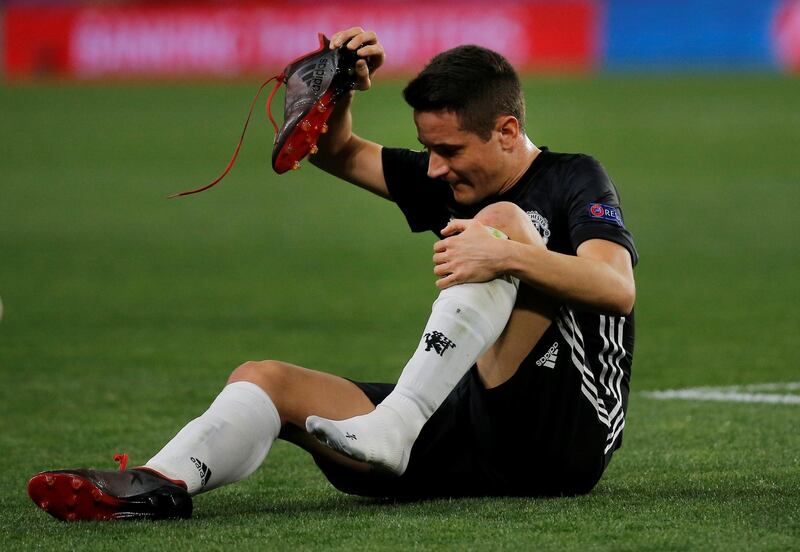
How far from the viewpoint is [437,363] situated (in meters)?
3.64

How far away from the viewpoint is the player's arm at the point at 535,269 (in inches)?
141

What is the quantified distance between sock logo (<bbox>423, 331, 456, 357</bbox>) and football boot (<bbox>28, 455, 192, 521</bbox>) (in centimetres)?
69

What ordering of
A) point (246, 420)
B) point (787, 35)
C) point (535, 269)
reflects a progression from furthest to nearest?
point (787, 35), point (246, 420), point (535, 269)

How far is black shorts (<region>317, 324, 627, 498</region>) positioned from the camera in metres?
3.80

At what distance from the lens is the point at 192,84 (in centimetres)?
2983

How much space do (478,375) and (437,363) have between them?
0.89 ft

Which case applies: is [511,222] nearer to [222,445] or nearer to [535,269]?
[535,269]

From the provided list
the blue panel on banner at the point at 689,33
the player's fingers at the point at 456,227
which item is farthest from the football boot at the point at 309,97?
the blue panel on banner at the point at 689,33

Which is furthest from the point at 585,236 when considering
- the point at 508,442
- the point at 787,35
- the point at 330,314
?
the point at 787,35

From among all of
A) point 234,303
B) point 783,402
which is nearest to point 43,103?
point 234,303

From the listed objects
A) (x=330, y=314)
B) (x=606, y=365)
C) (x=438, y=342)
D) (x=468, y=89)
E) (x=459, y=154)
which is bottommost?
(x=330, y=314)

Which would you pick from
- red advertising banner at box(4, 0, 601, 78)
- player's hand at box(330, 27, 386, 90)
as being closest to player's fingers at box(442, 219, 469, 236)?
player's hand at box(330, 27, 386, 90)

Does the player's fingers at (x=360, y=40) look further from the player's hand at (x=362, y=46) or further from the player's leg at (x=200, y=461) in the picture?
the player's leg at (x=200, y=461)

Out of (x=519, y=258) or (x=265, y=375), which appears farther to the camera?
(x=265, y=375)
